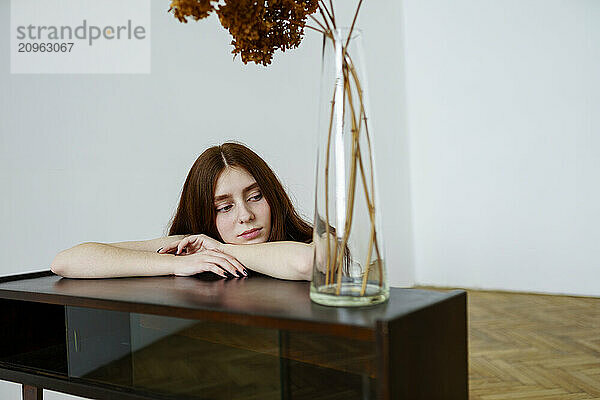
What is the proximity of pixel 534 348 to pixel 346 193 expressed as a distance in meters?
2.99

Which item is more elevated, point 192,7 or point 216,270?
point 192,7

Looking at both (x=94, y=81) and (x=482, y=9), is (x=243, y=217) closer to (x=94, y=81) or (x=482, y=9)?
(x=94, y=81)

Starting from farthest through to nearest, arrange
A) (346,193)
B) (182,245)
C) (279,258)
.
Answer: (182,245) < (279,258) < (346,193)

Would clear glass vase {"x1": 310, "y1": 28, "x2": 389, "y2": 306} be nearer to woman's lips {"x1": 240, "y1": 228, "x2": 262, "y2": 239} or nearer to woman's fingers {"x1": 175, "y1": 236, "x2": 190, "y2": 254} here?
woman's fingers {"x1": 175, "y1": 236, "x2": 190, "y2": 254}

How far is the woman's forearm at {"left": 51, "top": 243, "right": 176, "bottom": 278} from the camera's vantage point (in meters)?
1.68

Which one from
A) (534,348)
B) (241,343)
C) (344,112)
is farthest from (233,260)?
(534,348)

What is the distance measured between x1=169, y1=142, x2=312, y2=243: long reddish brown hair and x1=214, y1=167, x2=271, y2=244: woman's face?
0.02 m

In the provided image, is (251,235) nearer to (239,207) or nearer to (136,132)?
(239,207)

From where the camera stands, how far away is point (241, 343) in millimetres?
1160

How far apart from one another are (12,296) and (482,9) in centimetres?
527

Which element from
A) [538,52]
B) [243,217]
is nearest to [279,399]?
[243,217]

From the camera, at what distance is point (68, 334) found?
4.74 feet

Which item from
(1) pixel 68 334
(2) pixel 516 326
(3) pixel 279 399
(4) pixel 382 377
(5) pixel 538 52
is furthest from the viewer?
(5) pixel 538 52

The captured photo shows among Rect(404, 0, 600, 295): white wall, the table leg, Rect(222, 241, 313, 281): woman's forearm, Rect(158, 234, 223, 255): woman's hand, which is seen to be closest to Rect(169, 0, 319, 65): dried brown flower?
Rect(222, 241, 313, 281): woman's forearm
